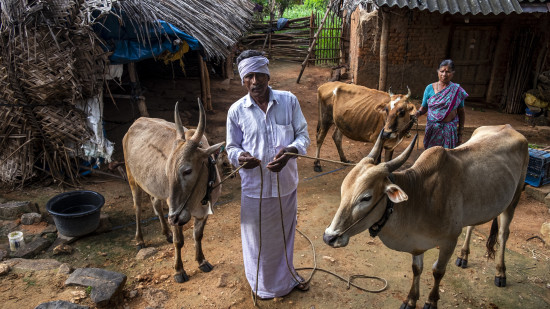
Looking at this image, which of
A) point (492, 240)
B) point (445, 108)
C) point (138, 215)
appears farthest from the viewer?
point (138, 215)

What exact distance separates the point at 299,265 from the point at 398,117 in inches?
114

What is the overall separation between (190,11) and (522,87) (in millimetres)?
8245

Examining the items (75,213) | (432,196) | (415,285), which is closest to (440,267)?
(415,285)

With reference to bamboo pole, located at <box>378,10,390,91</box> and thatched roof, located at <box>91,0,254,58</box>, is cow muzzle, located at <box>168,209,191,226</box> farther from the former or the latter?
bamboo pole, located at <box>378,10,390,91</box>

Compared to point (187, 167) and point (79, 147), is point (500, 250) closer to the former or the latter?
point (187, 167)

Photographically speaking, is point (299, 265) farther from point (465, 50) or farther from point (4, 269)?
point (465, 50)

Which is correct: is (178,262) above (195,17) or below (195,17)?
below

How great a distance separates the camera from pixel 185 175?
3348 mm

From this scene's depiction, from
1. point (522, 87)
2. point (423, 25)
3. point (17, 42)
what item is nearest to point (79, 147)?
point (17, 42)

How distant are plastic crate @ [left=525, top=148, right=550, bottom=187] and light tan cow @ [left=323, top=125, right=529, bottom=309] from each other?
2.25 metres

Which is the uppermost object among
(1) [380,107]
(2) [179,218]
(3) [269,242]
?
(1) [380,107]

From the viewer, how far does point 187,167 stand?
10.9 ft

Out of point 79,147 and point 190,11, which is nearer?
point 79,147

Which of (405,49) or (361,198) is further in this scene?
(405,49)
